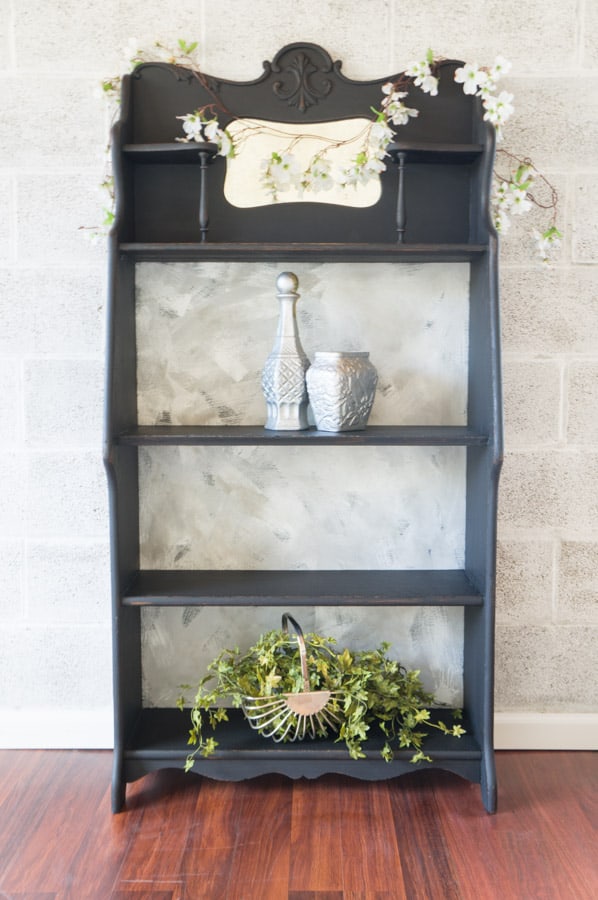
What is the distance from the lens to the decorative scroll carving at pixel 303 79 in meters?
2.10

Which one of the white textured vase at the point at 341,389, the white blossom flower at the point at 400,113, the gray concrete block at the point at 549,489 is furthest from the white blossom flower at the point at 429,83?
the gray concrete block at the point at 549,489

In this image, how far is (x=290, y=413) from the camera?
2.04 meters

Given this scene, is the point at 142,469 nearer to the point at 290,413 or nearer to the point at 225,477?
the point at 225,477

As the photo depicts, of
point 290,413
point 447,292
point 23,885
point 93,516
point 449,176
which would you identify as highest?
point 449,176

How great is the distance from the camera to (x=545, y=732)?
7.54 ft

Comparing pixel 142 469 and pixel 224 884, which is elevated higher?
pixel 142 469

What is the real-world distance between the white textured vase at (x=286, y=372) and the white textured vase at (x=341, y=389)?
40 mm

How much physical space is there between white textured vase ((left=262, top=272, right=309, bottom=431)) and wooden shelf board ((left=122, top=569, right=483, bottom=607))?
16.0 inches

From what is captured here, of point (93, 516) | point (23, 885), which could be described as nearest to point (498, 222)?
point (93, 516)

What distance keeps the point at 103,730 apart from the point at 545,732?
123 cm

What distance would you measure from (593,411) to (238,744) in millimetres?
1271

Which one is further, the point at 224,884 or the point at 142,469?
the point at 142,469

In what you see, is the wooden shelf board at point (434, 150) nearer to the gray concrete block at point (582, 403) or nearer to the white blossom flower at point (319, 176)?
the white blossom flower at point (319, 176)

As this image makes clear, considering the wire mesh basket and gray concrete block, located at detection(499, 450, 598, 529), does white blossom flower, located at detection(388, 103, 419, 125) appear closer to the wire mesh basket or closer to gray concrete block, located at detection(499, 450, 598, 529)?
gray concrete block, located at detection(499, 450, 598, 529)
